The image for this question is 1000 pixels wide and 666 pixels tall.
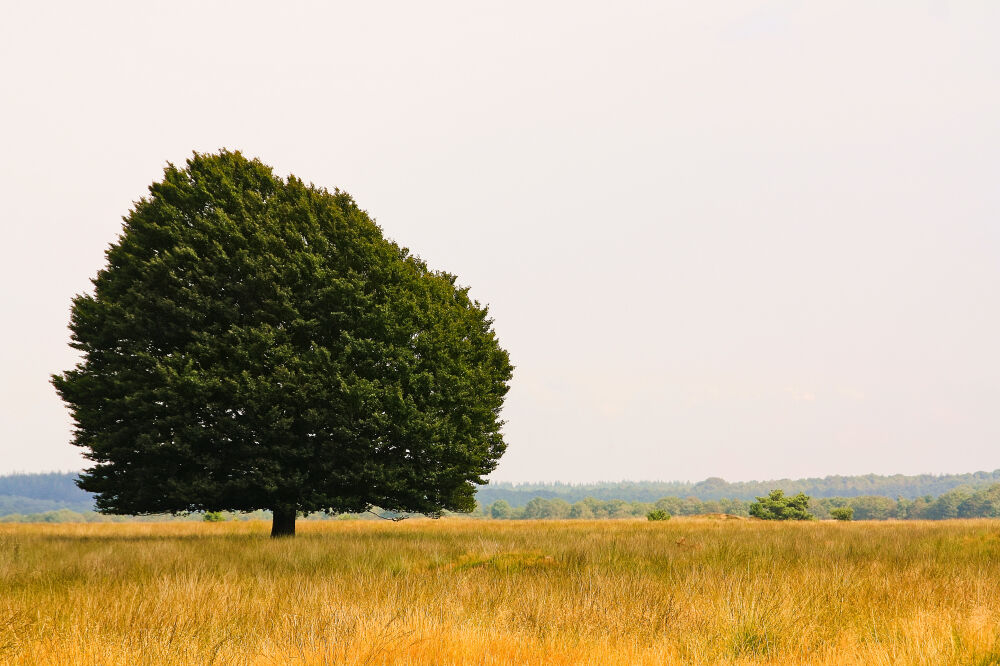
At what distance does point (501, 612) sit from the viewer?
6008mm

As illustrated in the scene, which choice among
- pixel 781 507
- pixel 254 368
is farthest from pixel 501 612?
pixel 781 507

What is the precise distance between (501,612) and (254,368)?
12.7m

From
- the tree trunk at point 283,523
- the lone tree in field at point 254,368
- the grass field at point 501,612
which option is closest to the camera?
the grass field at point 501,612

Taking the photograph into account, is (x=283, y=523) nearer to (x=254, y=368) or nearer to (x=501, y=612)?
(x=254, y=368)

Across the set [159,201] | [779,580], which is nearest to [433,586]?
[779,580]

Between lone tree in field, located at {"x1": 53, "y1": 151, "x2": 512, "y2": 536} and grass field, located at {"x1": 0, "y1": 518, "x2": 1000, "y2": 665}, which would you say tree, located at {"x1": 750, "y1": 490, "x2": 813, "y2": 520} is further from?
grass field, located at {"x1": 0, "y1": 518, "x2": 1000, "y2": 665}

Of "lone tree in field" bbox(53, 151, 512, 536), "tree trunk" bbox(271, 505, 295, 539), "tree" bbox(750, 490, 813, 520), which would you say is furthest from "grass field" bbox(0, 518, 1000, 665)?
"tree" bbox(750, 490, 813, 520)

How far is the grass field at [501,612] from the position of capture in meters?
4.55

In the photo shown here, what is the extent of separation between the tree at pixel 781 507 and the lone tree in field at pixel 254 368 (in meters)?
49.6

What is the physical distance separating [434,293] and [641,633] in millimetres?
16350

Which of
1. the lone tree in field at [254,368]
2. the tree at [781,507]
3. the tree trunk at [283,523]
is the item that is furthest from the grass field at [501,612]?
the tree at [781,507]

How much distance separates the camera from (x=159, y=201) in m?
18.2

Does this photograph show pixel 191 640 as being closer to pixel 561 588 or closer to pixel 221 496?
pixel 561 588

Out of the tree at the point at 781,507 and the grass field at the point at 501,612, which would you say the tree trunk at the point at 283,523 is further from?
the tree at the point at 781,507
